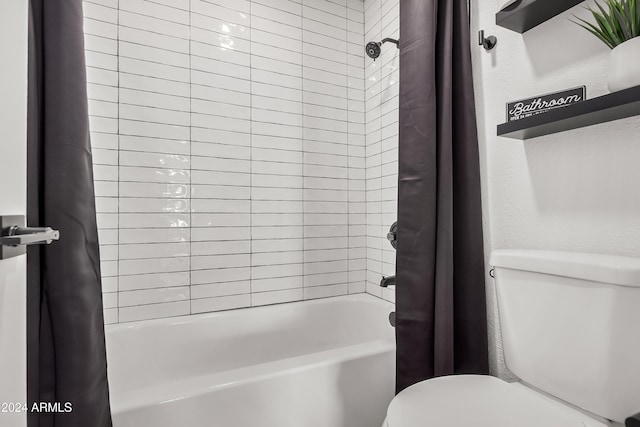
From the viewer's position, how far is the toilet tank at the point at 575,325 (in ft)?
2.32

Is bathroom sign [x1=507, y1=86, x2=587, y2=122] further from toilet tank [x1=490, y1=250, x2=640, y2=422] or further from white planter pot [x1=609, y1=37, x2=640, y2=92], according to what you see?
toilet tank [x1=490, y1=250, x2=640, y2=422]

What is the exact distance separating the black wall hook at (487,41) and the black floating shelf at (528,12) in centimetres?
9

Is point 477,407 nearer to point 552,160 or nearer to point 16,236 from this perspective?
point 552,160

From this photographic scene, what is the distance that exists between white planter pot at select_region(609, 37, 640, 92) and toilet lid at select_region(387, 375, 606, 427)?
0.77 metres

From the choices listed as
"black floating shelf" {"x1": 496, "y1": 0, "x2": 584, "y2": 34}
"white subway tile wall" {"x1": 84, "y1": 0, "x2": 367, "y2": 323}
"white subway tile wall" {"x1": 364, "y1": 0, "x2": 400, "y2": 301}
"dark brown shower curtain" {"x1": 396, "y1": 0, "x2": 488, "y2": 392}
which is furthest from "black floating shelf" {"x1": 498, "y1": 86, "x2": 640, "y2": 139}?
"white subway tile wall" {"x1": 84, "y1": 0, "x2": 367, "y2": 323}

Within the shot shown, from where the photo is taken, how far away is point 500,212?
1154 millimetres

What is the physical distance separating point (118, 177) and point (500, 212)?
166cm

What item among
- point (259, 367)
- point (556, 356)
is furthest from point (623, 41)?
point (259, 367)

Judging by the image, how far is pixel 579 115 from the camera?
0.80 m

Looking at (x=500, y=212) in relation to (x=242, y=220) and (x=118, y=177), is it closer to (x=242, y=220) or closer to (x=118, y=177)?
(x=242, y=220)

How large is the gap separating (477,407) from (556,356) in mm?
253

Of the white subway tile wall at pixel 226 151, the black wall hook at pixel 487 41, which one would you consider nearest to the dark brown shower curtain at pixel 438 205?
the black wall hook at pixel 487 41

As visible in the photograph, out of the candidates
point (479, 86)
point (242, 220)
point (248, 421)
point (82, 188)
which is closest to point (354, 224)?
point (242, 220)

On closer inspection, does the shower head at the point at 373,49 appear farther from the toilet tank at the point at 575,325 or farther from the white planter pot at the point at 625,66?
the toilet tank at the point at 575,325
